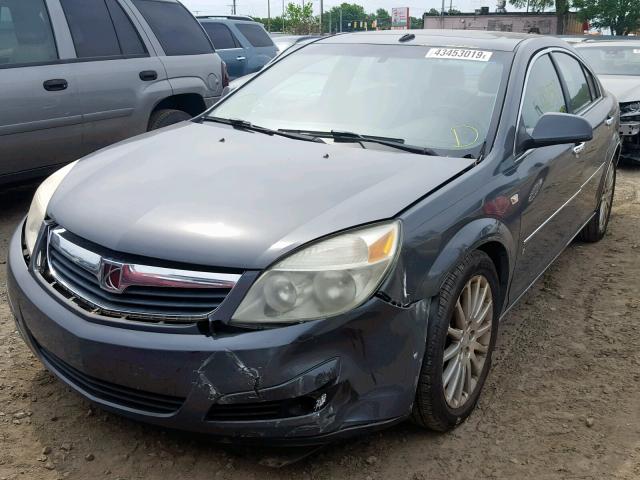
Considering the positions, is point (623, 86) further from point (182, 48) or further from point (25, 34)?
point (25, 34)

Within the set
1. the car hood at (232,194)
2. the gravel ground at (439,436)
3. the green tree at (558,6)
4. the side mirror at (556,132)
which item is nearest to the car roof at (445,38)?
the side mirror at (556,132)

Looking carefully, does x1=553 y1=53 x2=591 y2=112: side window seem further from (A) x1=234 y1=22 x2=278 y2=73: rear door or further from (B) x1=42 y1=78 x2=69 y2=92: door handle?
(A) x1=234 y1=22 x2=278 y2=73: rear door

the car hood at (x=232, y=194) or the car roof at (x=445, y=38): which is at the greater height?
the car roof at (x=445, y=38)

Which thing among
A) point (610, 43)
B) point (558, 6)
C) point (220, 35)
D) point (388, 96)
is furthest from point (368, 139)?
point (558, 6)

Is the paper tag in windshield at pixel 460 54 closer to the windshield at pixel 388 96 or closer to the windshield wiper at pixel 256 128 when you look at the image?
the windshield at pixel 388 96

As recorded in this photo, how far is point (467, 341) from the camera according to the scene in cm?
285

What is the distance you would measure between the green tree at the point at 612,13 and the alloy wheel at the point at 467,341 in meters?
34.3

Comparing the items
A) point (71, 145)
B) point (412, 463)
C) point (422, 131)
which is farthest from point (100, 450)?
point (71, 145)

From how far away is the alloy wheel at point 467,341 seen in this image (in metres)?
2.72

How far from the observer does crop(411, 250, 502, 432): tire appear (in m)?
2.53

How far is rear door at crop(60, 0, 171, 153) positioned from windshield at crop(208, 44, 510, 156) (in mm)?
1997

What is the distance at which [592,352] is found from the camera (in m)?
3.60

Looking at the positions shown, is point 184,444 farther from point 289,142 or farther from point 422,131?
point 422,131

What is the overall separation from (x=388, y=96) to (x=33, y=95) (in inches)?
116
